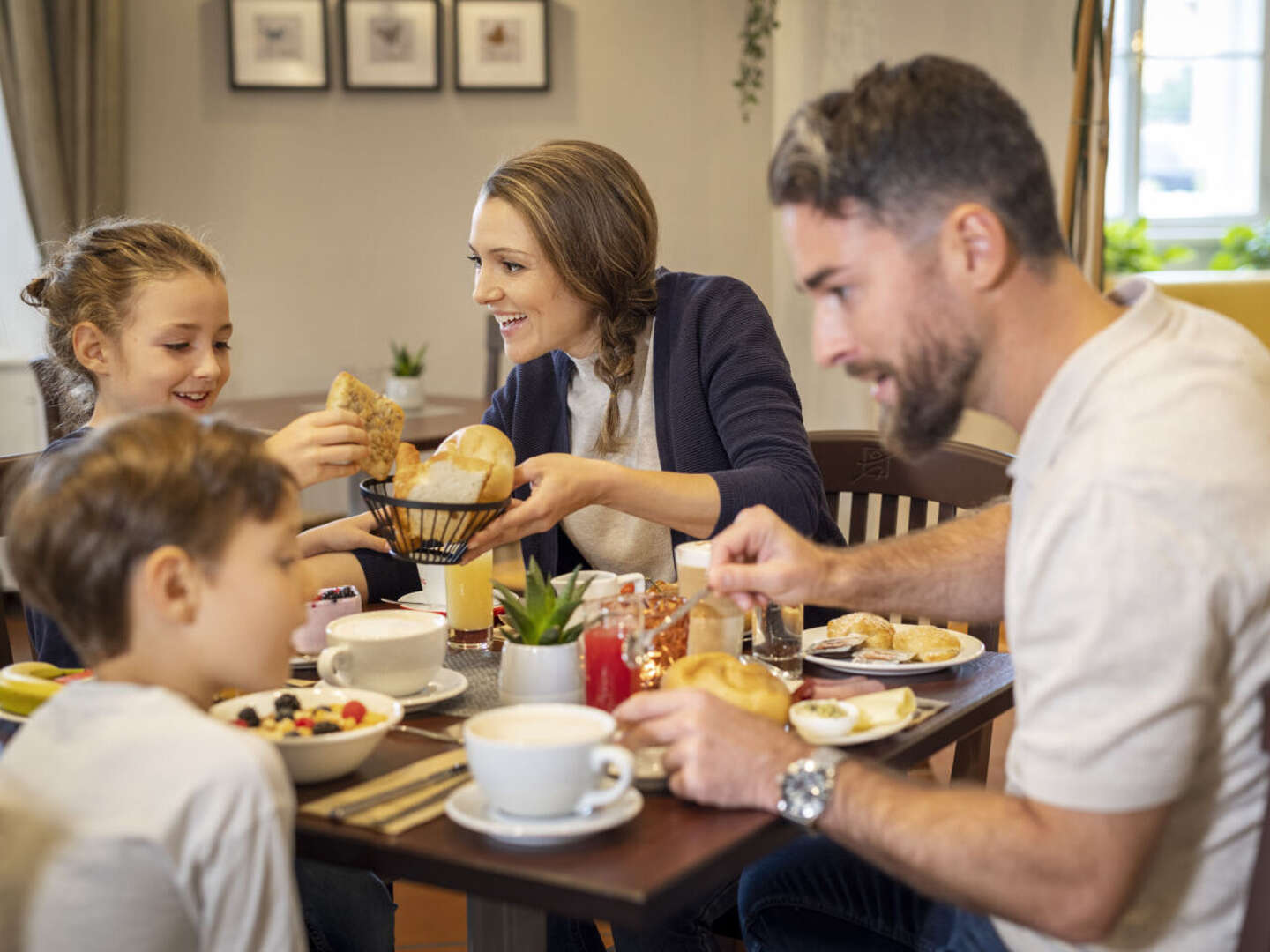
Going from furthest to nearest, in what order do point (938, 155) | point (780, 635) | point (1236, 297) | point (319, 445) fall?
point (1236, 297)
point (319, 445)
point (780, 635)
point (938, 155)

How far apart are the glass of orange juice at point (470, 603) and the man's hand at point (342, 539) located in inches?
9.3

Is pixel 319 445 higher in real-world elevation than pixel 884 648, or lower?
higher

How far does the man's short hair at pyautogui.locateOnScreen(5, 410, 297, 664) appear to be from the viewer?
106 cm

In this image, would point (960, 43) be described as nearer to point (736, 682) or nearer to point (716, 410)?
point (716, 410)

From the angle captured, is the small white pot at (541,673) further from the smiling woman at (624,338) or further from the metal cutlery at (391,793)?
the smiling woman at (624,338)

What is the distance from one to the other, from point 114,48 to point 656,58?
2119 mm

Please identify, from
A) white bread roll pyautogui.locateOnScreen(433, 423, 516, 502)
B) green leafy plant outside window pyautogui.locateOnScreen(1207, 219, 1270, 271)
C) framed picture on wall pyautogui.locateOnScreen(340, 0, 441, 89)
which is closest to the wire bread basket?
white bread roll pyautogui.locateOnScreen(433, 423, 516, 502)

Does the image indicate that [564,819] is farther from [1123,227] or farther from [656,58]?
[1123,227]

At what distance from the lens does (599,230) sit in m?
2.15

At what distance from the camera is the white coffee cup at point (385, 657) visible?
1.38 metres

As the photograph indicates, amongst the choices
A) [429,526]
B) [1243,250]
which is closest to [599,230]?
[429,526]

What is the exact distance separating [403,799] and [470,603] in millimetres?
543

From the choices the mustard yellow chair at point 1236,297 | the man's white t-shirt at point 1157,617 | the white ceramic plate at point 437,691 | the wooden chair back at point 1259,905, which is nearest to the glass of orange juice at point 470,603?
the white ceramic plate at point 437,691

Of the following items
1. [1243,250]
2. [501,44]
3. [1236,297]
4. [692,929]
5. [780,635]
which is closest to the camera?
[780,635]
